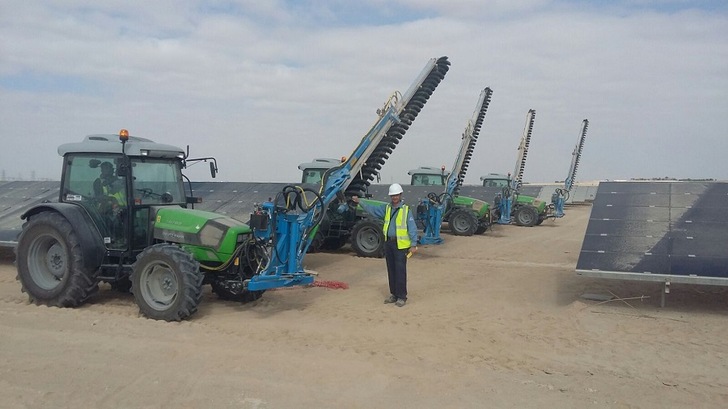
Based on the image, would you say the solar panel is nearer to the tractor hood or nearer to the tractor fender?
the tractor hood

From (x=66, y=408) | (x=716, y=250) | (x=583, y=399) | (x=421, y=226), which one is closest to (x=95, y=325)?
(x=66, y=408)

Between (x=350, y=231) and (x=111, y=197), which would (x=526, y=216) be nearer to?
(x=350, y=231)

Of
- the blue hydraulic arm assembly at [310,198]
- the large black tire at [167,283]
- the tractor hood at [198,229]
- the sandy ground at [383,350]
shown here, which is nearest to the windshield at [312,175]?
the blue hydraulic arm assembly at [310,198]

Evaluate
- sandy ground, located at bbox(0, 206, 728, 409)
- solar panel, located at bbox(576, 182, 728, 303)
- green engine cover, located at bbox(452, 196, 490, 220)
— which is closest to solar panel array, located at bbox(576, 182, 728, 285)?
solar panel, located at bbox(576, 182, 728, 303)

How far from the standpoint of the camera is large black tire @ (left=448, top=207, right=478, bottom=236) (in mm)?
17328

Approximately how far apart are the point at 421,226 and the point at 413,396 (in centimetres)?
1035

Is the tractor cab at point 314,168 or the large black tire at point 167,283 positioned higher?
the tractor cab at point 314,168

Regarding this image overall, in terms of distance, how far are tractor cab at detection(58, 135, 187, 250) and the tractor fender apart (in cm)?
9

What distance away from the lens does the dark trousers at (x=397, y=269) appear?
25.5 ft

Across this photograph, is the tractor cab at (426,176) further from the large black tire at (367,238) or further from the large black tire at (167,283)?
the large black tire at (167,283)

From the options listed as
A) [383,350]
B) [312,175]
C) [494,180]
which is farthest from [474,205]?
[383,350]

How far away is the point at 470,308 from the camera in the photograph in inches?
298

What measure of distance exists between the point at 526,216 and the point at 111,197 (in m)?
17.1

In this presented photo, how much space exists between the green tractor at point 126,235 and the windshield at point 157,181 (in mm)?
13
